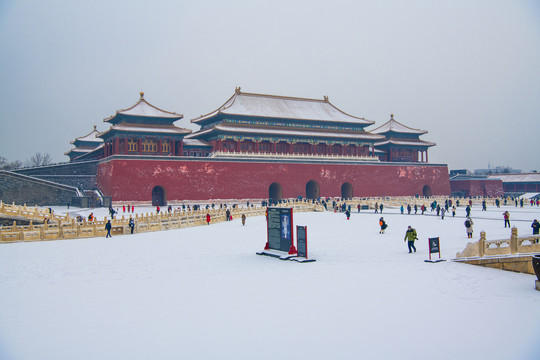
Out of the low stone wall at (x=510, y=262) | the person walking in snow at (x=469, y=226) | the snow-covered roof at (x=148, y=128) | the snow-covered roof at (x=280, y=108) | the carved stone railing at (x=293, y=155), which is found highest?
the snow-covered roof at (x=280, y=108)

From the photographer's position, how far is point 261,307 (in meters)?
9.02

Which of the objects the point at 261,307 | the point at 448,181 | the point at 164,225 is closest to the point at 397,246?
the point at 261,307

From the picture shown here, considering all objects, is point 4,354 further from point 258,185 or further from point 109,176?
point 258,185

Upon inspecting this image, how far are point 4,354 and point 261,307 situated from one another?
4389mm

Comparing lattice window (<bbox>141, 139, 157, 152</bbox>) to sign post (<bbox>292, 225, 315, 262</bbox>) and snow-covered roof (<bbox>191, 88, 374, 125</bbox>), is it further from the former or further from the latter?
sign post (<bbox>292, 225, 315, 262</bbox>)

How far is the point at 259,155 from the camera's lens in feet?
156

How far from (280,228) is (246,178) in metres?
30.3

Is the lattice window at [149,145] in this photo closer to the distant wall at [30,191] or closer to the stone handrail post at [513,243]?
the distant wall at [30,191]

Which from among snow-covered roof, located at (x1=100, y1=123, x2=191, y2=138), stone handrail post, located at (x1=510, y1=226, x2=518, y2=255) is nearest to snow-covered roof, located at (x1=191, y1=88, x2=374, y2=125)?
snow-covered roof, located at (x1=100, y1=123, x2=191, y2=138)

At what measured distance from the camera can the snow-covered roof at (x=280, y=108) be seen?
49591mm

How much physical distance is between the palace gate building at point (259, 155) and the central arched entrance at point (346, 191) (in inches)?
4.6

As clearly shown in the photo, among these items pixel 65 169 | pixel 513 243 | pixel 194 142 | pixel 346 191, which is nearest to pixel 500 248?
pixel 513 243

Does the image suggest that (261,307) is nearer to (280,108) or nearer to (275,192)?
(275,192)

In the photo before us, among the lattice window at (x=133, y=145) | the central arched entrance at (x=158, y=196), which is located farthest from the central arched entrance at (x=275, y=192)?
the lattice window at (x=133, y=145)
